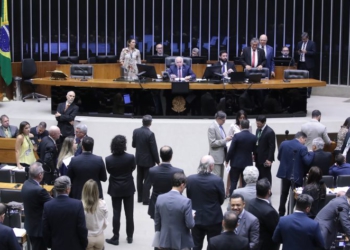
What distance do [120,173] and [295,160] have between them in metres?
2.65

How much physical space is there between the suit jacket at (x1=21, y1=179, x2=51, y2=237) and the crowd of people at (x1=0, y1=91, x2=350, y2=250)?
0.01 m

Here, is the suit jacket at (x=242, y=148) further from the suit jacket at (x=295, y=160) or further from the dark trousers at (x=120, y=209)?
the dark trousers at (x=120, y=209)

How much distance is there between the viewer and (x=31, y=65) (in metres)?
20.1

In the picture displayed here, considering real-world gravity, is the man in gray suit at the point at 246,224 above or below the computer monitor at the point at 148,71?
below

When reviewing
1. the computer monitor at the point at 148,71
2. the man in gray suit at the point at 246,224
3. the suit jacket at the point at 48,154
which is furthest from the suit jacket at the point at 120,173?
the computer monitor at the point at 148,71

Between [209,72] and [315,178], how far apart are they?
6.46m

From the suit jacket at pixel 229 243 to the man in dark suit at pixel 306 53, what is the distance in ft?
42.9

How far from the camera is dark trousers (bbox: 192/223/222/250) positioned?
9.45 m

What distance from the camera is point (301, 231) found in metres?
8.00

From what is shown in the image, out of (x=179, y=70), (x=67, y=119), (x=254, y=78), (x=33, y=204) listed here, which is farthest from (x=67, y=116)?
(x=33, y=204)

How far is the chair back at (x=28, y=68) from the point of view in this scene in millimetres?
20016

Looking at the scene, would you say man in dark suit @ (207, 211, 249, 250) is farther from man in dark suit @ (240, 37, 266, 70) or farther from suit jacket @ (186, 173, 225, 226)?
man in dark suit @ (240, 37, 266, 70)

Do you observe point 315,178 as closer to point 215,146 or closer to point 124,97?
point 215,146

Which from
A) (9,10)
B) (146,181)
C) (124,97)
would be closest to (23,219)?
(146,181)
